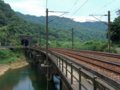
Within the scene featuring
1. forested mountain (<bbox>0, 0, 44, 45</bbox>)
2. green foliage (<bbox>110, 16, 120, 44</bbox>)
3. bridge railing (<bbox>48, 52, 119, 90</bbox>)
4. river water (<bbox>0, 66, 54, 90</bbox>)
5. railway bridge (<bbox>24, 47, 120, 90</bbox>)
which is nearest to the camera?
bridge railing (<bbox>48, 52, 119, 90</bbox>)

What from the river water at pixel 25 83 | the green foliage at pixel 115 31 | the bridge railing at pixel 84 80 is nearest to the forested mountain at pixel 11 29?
the river water at pixel 25 83

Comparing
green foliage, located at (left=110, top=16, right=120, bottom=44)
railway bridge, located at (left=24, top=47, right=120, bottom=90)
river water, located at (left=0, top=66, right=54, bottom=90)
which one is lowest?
river water, located at (left=0, top=66, right=54, bottom=90)

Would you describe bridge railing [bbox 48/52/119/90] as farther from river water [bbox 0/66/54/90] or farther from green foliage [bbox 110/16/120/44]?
green foliage [bbox 110/16/120/44]

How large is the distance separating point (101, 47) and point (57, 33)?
115 meters

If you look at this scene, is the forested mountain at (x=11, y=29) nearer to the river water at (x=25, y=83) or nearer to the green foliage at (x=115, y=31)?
the river water at (x=25, y=83)

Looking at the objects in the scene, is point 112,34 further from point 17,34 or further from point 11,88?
point 17,34

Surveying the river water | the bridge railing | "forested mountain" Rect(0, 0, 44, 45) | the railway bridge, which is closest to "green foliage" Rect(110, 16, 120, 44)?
the river water

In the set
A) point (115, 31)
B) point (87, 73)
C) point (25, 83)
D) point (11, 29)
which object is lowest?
point (25, 83)

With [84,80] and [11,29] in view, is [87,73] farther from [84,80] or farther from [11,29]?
[11,29]

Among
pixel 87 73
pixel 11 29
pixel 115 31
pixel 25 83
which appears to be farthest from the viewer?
pixel 11 29

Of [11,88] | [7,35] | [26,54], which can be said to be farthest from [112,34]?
[7,35]

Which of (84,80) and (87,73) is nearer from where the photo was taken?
(87,73)

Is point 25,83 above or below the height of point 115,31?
below

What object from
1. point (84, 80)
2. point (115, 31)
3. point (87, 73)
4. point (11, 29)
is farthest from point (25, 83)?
point (11, 29)
